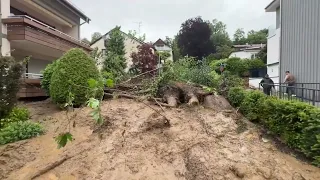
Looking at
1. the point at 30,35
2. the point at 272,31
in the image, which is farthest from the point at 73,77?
the point at 272,31

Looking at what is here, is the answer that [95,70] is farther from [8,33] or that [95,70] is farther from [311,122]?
[311,122]

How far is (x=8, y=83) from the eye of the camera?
8375mm

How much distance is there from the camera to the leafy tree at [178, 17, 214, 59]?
4594 centimetres

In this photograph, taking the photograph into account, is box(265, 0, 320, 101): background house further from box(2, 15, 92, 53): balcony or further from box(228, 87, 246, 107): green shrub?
box(2, 15, 92, 53): balcony

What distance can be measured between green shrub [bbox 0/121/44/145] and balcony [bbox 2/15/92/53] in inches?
243

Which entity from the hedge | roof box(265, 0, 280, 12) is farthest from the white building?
the hedge

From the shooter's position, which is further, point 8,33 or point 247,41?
point 247,41

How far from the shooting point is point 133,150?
646cm

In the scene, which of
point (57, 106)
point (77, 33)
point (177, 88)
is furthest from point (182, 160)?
point (77, 33)

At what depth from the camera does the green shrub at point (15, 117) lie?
319 inches

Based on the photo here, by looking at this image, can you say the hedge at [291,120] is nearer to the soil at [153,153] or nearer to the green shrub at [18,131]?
the soil at [153,153]

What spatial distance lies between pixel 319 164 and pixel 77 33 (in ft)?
62.6

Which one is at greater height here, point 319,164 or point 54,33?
point 54,33

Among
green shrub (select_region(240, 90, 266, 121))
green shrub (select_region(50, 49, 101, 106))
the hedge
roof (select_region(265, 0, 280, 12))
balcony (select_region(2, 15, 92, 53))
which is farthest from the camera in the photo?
roof (select_region(265, 0, 280, 12))
